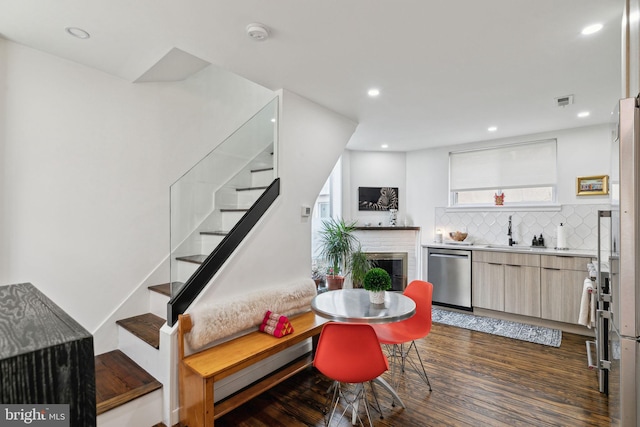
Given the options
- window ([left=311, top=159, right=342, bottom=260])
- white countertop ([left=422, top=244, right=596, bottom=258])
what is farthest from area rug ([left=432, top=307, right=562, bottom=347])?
window ([left=311, top=159, right=342, bottom=260])

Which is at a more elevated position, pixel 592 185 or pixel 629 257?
pixel 592 185

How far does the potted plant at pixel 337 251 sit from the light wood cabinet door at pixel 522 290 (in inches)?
87.1

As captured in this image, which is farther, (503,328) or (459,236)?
(459,236)

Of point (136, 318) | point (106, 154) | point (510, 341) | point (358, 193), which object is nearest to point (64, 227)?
point (106, 154)

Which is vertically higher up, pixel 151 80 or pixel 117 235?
pixel 151 80

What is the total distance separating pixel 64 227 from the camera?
2.45 metres

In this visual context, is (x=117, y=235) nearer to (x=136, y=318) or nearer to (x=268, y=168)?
(x=136, y=318)

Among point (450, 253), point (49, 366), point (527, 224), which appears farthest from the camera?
point (450, 253)

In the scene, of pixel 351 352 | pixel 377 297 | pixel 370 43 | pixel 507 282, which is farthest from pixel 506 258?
pixel 370 43

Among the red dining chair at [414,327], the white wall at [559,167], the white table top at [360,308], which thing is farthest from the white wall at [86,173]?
the white wall at [559,167]

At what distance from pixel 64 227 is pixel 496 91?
13.0 ft

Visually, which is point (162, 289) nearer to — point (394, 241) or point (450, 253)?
point (394, 241)

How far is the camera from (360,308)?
2369mm

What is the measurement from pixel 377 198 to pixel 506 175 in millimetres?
2054
